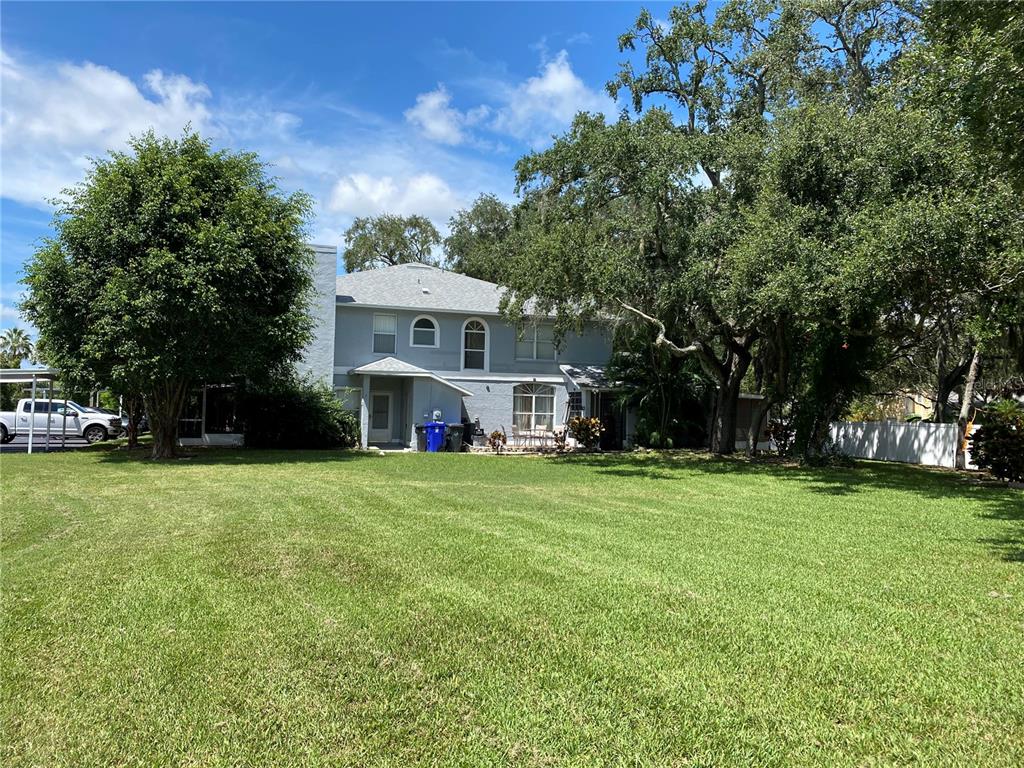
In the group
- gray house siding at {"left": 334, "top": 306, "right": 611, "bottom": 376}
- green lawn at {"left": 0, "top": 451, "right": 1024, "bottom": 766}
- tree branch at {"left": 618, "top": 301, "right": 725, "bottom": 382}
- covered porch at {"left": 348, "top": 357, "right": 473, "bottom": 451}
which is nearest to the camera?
green lawn at {"left": 0, "top": 451, "right": 1024, "bottom": 766}

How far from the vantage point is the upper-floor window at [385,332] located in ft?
81.8

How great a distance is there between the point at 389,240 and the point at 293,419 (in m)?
25.3

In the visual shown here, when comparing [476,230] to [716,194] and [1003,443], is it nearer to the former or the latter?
[716,194]

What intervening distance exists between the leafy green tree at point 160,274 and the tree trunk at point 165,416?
1.19ft

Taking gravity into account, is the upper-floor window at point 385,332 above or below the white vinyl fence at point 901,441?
above

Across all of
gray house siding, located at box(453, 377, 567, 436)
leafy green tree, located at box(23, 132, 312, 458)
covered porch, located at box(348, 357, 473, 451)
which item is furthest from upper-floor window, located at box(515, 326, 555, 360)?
leafy green tree, located at box(23, 132, 312, 458)

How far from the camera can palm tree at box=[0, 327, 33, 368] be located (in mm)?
60844

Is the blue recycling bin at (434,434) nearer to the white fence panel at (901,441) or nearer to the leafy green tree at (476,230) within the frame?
the white fence panel at (901,441)

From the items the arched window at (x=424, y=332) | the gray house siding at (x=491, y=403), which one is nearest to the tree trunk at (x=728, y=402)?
the gray house siding at (x=491, y=403)

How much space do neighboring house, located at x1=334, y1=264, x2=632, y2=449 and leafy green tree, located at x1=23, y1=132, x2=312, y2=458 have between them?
6.30 m

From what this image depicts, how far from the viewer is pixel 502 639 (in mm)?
4398

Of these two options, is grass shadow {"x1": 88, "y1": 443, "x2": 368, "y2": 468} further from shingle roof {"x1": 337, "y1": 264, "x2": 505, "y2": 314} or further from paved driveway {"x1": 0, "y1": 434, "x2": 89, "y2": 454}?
shingle roof {"x1": 337, "y1": 264, "x2": 505, "y2": 314}

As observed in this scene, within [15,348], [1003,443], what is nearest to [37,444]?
[1003,443]

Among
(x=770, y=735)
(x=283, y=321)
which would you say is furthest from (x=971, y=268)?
(x=283, y=321)
